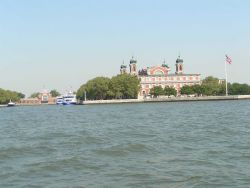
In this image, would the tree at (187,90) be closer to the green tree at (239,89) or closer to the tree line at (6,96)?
the green tree at (239,89)

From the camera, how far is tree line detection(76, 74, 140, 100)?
11838 centimetres

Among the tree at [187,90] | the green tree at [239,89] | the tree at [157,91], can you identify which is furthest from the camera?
the tree at [157,91]

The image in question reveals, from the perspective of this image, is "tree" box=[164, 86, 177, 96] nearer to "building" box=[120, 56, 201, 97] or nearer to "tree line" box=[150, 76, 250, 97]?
"tree line" box=[150, 76, 250, 97]

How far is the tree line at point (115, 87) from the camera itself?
118 m

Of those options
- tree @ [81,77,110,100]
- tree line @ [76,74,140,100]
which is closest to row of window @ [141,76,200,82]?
tree line @ [76,74,140,100]

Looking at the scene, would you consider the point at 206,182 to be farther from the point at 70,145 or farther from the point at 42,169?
the point at 70,145

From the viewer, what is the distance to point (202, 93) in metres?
128

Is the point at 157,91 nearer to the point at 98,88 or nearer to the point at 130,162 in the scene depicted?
the point at 98,88

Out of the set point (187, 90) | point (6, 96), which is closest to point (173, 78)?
point (187, 90)

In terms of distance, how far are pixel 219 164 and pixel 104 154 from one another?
170 inches

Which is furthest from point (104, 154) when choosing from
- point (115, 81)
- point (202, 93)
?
point (202, 93)

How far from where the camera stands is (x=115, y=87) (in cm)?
11856

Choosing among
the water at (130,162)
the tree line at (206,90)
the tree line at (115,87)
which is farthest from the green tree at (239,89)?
the water at (130,162)

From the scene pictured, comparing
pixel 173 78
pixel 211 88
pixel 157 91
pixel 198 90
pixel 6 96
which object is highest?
pixel 173 78
